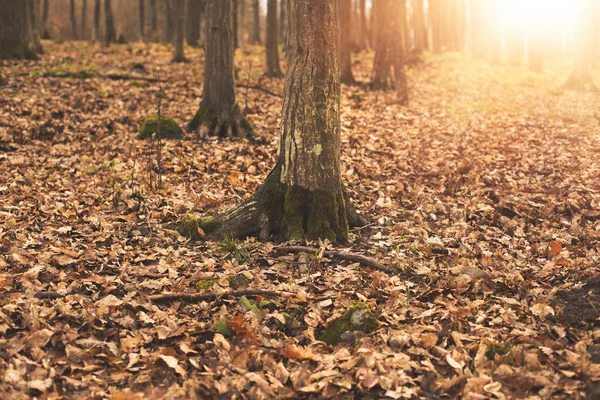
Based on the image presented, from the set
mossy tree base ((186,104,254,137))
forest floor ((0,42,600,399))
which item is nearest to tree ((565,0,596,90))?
forest floor ((0,42,600,399))

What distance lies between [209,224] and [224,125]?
16.7ft

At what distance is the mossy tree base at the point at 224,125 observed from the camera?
11.3m

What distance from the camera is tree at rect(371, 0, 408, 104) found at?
51.5ft

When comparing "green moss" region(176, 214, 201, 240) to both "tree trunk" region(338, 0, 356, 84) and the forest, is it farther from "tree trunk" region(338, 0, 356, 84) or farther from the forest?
"tree trunk" region(338, 0, 356, 84)

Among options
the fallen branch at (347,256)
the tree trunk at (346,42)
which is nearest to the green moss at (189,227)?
the fallen branch at (347,256)

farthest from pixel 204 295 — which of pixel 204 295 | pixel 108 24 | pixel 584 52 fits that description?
pixel 108 24

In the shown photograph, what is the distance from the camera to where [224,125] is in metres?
11.4

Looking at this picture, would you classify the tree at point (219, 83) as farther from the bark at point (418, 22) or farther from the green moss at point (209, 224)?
the bark at point (418, 22)

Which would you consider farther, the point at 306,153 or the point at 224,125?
the point at 224,125

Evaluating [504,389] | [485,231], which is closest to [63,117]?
[485,231]

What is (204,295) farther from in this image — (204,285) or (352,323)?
(352,323)

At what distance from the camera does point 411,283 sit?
18.4 ft

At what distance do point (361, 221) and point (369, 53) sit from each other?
2367 centimetres

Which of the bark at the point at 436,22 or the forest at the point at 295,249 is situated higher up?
the bark at the point at 436,22
